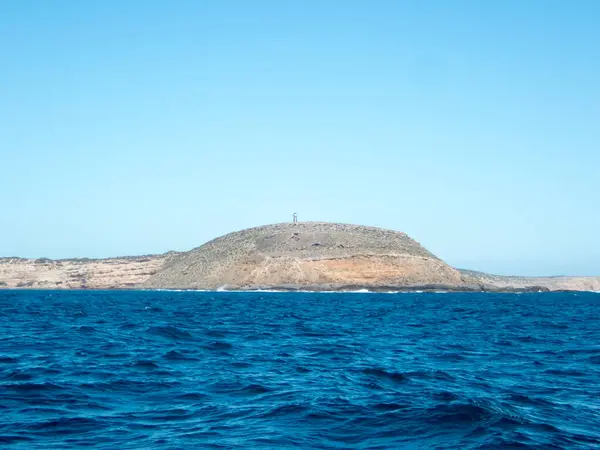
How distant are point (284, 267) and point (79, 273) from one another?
1933 inches

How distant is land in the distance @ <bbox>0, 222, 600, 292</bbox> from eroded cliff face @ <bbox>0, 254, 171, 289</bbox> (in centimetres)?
20

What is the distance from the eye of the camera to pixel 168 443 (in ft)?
35.2

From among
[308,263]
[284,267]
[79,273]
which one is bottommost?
[79,273]

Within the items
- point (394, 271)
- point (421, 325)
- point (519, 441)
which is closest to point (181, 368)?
point (519, 441)

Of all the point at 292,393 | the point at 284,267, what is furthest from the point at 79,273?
the point at 292,393

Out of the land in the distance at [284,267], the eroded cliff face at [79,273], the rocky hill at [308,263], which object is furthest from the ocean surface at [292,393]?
the eroded cliff face at [79,273]

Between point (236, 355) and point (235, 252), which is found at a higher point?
point (235, 252)

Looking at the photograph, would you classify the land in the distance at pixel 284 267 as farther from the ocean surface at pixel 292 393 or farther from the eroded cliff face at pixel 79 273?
the ocean surface at pixel 292 393

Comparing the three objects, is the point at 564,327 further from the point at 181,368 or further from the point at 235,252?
the point at 235,252

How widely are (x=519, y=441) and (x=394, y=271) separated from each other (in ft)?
394

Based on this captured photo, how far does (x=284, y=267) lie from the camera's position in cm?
12838

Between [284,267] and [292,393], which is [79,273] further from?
[292,393]

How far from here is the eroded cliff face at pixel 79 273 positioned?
14625cm

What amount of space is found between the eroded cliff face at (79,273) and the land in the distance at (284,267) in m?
0.20
